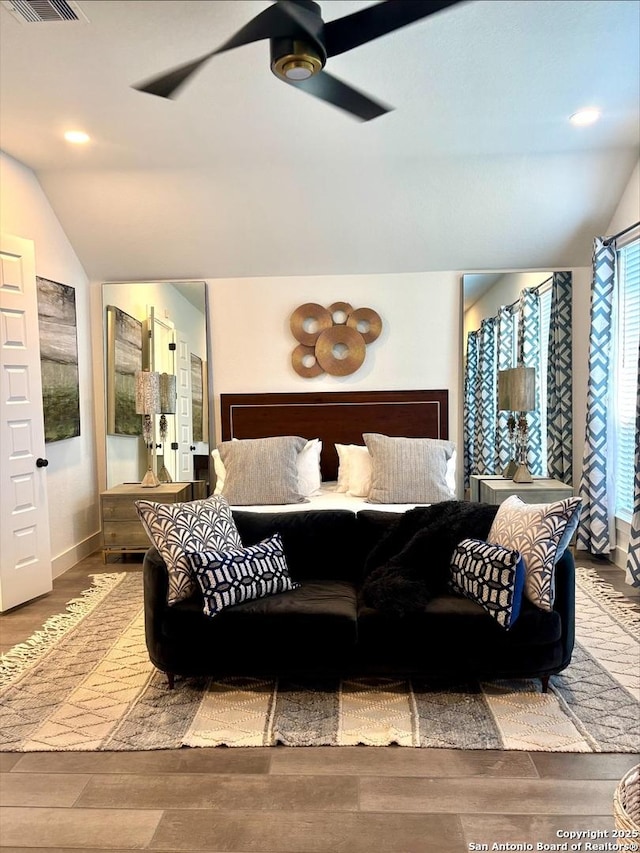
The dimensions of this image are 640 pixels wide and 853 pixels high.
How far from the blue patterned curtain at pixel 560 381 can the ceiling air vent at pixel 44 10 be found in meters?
3.99

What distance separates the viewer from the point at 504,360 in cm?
524

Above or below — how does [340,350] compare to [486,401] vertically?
above

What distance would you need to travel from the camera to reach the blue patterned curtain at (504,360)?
5.21m

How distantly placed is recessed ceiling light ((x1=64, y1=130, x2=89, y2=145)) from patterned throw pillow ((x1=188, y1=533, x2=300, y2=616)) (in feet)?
8.43

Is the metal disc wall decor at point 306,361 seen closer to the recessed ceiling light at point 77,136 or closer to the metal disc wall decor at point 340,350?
the metal disc wall decor at point 340,350

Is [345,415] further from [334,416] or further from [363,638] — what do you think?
[363,638]

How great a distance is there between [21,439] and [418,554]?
2.54 metres

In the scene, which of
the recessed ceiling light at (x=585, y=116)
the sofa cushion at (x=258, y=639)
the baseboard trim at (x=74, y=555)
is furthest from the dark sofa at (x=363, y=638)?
the recessed ceiling light at (x=585, y=116)

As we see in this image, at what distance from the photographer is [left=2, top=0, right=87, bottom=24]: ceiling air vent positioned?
2.36 metres

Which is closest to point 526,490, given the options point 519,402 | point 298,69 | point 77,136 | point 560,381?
point 519,402

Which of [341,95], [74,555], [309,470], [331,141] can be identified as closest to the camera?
[341,95]

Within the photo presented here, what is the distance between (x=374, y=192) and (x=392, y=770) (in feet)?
12.3

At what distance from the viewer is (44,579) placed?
416 centimetres

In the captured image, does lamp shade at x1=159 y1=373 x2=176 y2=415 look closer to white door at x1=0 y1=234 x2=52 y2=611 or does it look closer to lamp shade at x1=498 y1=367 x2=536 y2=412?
white door at x1=0 y1=234 x2=52 y2=611
